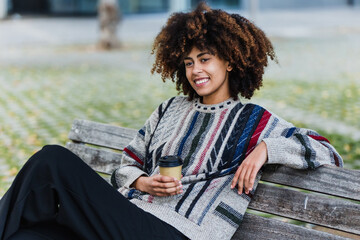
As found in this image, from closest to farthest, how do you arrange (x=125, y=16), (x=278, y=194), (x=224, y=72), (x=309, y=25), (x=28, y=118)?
(x=278, y=194)
(x=224, y=72)
(x=28, y=118)
(x=309, y=25)
(x=125, y=16)

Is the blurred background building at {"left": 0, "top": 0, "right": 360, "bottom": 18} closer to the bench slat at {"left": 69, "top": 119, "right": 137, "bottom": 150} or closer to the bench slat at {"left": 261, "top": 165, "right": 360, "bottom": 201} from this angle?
the bench slat at {"left": 69, "top": 119, "right": 137, "bottom": 150}

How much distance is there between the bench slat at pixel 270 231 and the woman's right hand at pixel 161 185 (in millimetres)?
409

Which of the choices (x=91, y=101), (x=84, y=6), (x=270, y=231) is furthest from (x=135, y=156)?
(x=84, y=6)

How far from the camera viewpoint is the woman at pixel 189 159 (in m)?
2.60

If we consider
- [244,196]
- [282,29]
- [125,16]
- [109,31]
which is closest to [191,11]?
[244,196]

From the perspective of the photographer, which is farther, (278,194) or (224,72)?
(224,72)

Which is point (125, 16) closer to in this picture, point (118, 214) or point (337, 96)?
point (337, 96)

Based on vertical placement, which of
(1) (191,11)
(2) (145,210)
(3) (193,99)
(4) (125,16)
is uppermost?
(1) (191,11)

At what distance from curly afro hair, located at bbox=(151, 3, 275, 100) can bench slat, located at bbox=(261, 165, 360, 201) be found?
52 centimetres

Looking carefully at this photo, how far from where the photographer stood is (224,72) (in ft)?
10.3

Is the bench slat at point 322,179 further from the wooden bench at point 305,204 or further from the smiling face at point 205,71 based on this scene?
the smiling face at point 205,71

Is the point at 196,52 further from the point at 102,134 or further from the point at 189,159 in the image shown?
the point at 102,134

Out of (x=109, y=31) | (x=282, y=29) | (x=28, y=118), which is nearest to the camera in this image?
(x=28, y=118)

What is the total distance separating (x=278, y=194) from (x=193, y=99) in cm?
77
